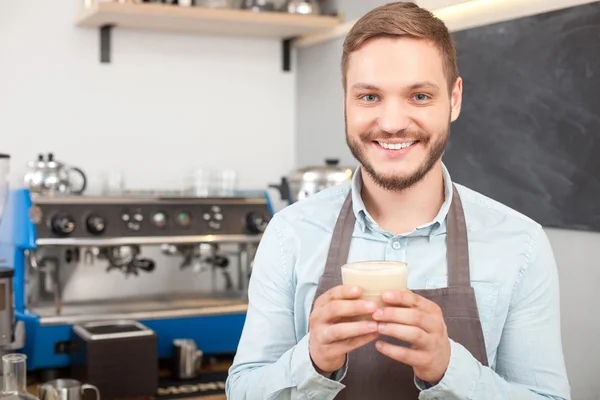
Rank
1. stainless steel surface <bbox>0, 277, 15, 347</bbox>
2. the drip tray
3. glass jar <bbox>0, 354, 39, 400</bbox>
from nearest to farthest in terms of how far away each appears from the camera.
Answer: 1. glass jar <bbox>0, 354, 39, 400</bbox>
2. stainless steel surface <bbox>0, 277, 15, 347</bbox>
3. the drip tray

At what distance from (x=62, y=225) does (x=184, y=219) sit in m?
0.47

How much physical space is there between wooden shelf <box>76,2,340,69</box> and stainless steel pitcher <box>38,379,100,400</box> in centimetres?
155

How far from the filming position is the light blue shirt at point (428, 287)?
155 cm

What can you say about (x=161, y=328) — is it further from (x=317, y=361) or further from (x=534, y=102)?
(x=317, y=361)

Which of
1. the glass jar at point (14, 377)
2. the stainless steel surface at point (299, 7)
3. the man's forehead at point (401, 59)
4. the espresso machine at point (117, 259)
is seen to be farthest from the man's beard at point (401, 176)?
the stainless steel surface at point (299, 7)

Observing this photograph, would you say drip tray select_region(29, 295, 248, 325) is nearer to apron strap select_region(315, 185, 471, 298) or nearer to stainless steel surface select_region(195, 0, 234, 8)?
stainless steel surface select_region(195, 0, 234, 8)

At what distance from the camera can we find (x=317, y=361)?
141 cm

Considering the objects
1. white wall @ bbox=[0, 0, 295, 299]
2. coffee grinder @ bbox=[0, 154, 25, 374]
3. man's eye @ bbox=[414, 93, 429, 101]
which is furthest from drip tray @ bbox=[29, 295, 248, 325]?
man's eye @ bbox=[414, 93, 429, 101]

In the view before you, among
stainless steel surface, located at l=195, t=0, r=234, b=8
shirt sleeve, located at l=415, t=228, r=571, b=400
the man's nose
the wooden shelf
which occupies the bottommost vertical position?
shirt sleeve, located at l=415, t=228, r=571, b=400

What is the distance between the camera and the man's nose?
1.52 metres

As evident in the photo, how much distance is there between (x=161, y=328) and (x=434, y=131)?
1851 millimetres

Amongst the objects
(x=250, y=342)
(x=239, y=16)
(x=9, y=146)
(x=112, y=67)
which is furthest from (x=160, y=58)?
(x=250, y=342)

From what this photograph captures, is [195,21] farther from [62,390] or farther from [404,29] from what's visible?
[404,29]

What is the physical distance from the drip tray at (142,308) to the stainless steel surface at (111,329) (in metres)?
0.08
